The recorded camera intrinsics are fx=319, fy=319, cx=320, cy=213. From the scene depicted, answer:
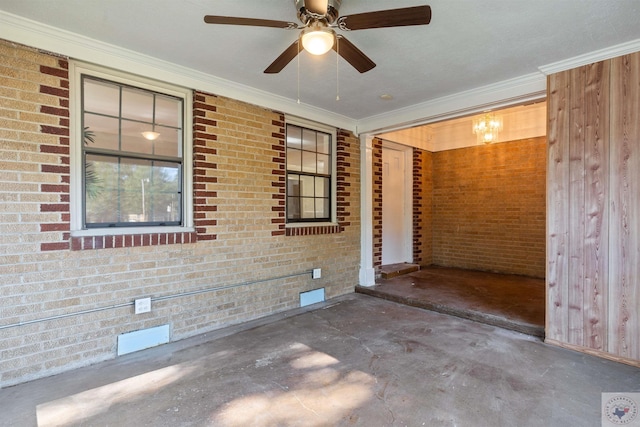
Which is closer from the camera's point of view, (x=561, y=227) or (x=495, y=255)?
(x=561, y=227)

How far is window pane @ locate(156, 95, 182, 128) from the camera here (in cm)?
324

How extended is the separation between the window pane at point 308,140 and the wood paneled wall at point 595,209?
286 cm

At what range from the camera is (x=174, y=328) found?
3.22 meters

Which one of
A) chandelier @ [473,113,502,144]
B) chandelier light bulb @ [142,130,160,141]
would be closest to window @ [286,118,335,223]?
chandelier light bulb @ [142,130,160,141]

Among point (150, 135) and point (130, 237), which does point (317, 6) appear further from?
point (130, 237)

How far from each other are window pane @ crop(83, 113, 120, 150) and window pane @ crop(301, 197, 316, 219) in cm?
239

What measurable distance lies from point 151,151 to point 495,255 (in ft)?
19.5

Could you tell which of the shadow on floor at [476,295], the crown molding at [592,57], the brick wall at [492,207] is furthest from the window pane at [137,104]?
the brick wall at [492,207]

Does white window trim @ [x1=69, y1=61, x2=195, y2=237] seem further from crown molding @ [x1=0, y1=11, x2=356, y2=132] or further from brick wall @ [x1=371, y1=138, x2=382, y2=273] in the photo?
brick wall @ [x1=371, y1=138, x2=382, y2=273]

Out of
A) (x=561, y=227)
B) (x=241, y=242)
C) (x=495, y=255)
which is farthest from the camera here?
(x=495, y=255)

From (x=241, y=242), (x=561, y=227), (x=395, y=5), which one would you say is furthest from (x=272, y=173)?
(x=561, y=227)

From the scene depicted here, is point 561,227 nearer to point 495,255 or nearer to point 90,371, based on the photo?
point 495,255

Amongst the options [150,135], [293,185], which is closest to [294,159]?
[293,185]

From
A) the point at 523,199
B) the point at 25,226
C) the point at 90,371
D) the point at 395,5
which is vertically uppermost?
the point at 395,5
